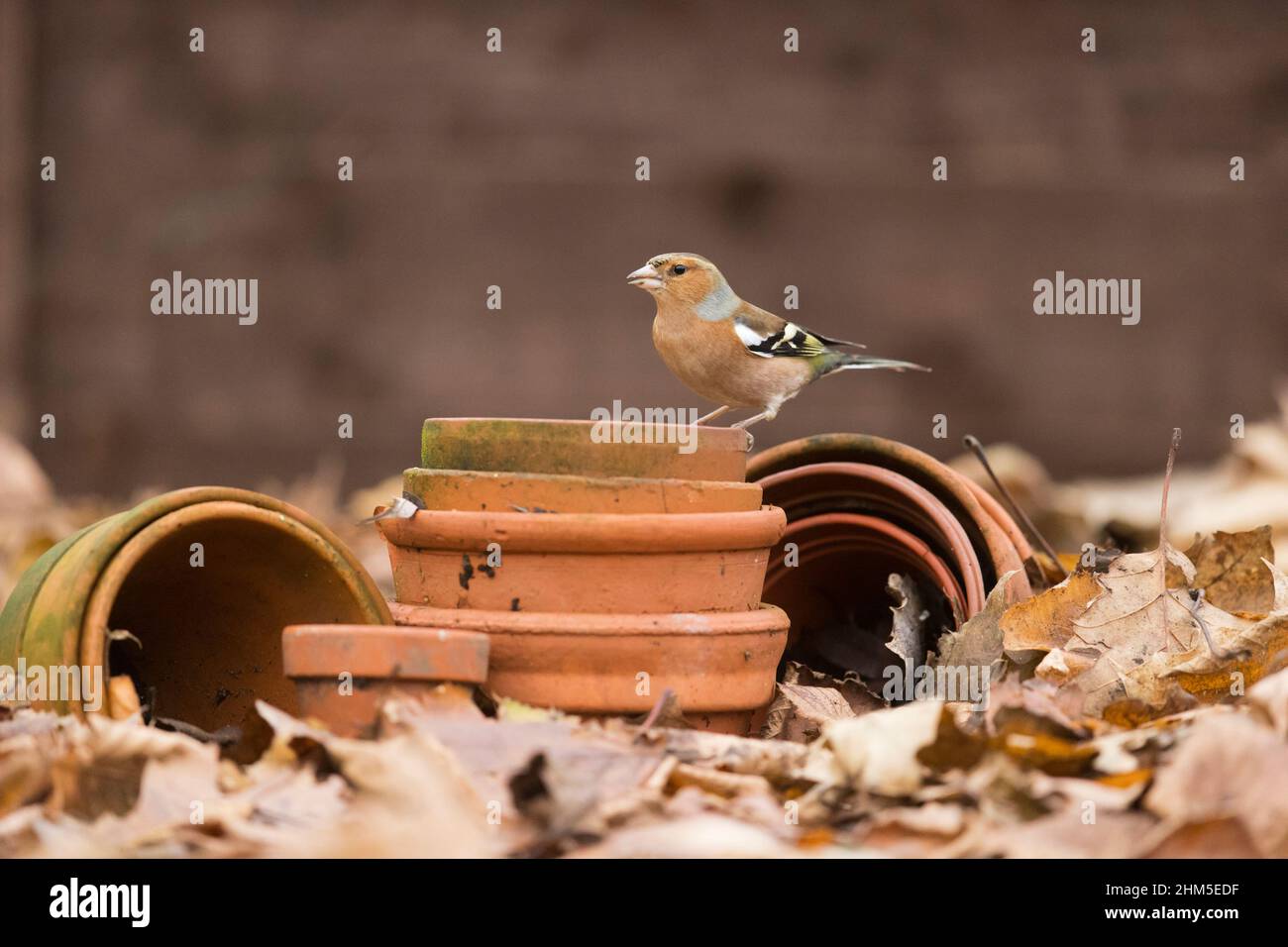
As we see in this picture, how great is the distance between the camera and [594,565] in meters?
2.85

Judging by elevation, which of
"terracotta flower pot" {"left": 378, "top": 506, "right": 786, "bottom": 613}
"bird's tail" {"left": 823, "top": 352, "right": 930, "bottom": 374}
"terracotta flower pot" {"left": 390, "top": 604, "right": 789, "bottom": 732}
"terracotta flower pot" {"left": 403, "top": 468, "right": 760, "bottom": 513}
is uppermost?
"bird's tail" {"left": 823, "top": 352, "right": 930, "bottom": 374}

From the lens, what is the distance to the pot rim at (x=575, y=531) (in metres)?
2.81

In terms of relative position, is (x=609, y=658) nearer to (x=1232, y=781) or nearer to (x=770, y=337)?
(x=1232, y=781)

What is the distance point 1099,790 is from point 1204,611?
1.00 metres

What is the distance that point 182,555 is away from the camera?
3.00 m

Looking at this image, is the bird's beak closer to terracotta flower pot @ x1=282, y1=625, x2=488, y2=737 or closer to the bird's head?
the bird's head

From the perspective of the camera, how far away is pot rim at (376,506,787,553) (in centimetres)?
281

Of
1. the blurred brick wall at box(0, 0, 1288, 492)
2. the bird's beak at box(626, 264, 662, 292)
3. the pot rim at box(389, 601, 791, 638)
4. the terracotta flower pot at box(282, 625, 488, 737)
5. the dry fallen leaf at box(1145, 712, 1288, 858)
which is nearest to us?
the dry fallen leaf at box(1145, 712, 1288, 858)

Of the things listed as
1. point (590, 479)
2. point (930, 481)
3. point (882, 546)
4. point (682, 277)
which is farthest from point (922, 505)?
point (682, 277)

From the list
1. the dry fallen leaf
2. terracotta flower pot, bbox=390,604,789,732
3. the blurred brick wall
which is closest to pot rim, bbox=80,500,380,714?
terracotta flower pot, bbox=390,604,789,732

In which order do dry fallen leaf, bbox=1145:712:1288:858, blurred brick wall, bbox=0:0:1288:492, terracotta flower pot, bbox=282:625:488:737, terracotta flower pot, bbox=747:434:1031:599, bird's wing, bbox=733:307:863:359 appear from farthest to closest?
blurred brick wall, bbox=0:0:1288:492
bird's wing, bbox=733:307:863:359
terracotta flower pot, bbox=747:434:1031:599
terracotta flower pot, bbox=282:625:488:737
dry fallen leaf, bbox=1145:712:1288:858

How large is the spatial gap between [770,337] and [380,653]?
2.08m

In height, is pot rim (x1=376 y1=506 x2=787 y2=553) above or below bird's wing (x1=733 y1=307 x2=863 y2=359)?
below

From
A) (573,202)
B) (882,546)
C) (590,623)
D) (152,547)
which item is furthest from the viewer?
(573,202)
